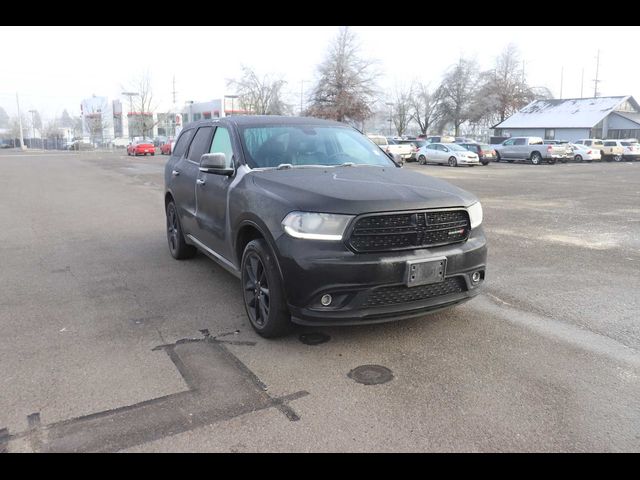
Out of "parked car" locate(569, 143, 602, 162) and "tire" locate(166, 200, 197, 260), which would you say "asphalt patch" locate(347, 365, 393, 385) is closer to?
"tire" locate(166, 200, 197, 260)

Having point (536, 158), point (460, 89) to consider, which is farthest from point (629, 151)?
point (460, 89)

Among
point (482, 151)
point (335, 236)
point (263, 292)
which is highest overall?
point (482, 151)

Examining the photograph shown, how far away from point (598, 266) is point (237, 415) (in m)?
5.37

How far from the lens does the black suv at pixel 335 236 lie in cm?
371

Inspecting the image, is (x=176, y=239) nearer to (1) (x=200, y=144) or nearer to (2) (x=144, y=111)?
(1) (x=200, y=144)

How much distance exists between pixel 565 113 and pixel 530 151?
28.4 meters

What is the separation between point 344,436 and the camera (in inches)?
114

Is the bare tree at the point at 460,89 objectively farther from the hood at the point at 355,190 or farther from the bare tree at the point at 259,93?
the hood at the point at 355,190

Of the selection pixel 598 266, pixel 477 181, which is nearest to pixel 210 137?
pixel 598 266

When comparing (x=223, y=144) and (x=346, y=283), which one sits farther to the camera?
(x=223, y=144)

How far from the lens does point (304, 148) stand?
16.8ft

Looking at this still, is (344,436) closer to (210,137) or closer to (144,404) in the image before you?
(144,404)

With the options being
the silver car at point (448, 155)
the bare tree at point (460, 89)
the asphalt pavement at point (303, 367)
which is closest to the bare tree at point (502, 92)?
the bare tree at point (460, 89)

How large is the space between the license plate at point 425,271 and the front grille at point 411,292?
0.07m
